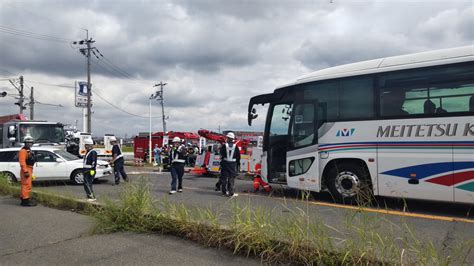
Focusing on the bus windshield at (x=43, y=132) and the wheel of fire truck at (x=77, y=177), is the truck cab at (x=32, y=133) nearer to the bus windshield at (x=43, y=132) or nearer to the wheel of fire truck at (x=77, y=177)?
the bus windshield at (x=43, y=132)

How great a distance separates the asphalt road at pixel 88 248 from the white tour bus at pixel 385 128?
10.1 ft

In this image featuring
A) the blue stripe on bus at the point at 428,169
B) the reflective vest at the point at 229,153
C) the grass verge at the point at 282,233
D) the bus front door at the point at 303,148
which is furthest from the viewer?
the reflective vest at the point at 229,153

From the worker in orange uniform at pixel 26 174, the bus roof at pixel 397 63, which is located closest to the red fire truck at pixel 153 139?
the worker in orange uniform at pixel 26 174

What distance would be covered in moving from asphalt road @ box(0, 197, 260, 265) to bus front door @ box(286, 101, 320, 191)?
4.62 m

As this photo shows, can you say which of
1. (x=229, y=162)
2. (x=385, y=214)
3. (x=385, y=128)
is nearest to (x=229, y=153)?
(x=229, y=162)

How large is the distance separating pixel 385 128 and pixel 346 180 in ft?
5.10

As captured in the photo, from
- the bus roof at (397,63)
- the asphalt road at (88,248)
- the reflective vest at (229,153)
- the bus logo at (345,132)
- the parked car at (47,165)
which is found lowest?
the asphalt road at (88,248)

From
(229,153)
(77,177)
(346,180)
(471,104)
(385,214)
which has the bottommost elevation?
(77,177)

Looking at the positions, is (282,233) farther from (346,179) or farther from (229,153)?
(229,153)

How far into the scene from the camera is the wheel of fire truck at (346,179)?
8.23 m

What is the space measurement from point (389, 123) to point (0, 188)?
10.9 metres

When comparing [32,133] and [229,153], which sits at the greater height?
[32,133]

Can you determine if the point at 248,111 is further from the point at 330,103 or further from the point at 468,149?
Answer: the point at 468,149

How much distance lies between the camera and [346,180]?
8508 mm
